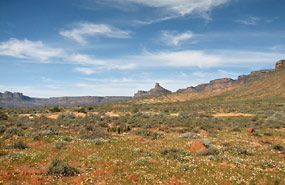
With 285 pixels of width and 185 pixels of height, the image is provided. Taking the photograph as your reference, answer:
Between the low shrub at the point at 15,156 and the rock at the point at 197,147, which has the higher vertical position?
the low shrub at the point at 15,156

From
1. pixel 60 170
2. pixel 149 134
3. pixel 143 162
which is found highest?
pixel 60 170

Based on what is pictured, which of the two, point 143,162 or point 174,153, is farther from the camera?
point 174,153

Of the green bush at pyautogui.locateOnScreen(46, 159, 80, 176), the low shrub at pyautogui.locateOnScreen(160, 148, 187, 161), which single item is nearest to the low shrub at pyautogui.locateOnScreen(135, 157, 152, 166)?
the low shrub at pyautogui.locateOnScreen(160, 148, 187, 161)

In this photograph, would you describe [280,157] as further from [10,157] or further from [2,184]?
[10,157]

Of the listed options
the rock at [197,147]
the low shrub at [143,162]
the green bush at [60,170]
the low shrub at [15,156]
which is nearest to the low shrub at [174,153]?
the rock at [197,147]

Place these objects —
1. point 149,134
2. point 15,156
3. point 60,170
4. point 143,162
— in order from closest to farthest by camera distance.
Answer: point 60,170
point 143,162
point 15,156
point 149,134

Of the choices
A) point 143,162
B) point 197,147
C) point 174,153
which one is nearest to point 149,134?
point 197,147

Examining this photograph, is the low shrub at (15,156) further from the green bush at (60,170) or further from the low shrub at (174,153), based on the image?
the low shrub at (174,153)

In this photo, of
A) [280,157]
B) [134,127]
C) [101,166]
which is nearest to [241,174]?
[280,157]

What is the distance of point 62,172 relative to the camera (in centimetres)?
982

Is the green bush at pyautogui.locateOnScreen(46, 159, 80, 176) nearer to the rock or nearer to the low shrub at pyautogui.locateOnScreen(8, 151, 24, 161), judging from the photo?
the low shrub at pyautogui.locateOnScreen(8, 151, 24, 161)

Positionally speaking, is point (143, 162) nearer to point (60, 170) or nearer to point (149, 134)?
point (60, 170)

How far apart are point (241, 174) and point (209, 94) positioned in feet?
470

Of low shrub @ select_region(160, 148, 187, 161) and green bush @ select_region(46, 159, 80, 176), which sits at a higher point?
green bush @ select_region(46, 159, 80, 176)
